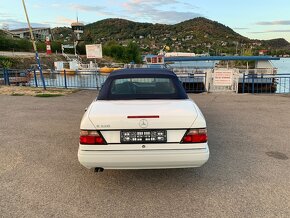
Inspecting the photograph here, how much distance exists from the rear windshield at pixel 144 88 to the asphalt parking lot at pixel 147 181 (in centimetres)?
127

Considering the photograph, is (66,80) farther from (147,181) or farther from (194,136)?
(194,136)

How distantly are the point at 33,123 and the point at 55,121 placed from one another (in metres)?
0.62

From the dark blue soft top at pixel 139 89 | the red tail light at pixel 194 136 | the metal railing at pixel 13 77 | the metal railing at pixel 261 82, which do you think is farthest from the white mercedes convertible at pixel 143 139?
the metal railing at pixel 13 77

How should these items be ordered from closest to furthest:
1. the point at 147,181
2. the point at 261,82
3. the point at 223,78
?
the point at 147,181
the point at 223,78
the point at 261,82

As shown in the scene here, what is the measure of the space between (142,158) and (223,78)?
12110 millimetres

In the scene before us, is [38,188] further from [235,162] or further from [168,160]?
[235,162]

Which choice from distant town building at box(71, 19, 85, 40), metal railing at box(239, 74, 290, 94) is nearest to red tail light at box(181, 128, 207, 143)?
metal railing at box(239, 74, 290, 94)

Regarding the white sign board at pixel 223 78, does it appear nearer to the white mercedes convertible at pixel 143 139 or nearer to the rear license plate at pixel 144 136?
the white mercedes convertible at pixel 143 139

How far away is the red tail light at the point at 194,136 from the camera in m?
3.51

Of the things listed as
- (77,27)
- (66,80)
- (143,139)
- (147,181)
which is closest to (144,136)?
(143,139)

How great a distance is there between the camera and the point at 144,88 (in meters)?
4.66

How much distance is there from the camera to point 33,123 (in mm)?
7672

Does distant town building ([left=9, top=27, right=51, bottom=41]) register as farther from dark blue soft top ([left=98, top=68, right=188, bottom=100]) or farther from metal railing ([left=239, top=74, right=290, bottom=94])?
dark blue soft top ([left=98, top=68, right=188, bottom=100])

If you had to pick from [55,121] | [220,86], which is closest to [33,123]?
[55,121]
